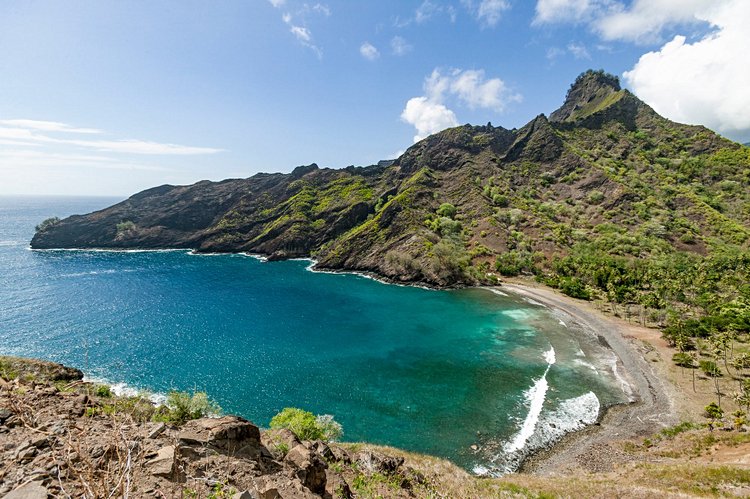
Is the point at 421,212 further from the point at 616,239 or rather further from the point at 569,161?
the point at 569,161

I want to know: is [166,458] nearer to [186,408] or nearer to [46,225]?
[186,408]

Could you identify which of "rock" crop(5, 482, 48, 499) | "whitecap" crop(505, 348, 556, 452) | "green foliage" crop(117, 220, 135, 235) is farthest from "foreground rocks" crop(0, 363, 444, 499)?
"green foliage" crop(117, 220, 135, 235)

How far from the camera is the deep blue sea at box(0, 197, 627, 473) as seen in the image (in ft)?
144

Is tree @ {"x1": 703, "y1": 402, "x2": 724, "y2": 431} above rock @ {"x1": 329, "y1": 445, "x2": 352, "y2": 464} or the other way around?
the other way around

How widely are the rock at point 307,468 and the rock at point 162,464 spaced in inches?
276

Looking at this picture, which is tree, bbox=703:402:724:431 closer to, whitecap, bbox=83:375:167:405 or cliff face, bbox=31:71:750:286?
whitecap, bbox=83:375:167:405

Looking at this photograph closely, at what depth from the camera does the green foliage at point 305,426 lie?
30445mm

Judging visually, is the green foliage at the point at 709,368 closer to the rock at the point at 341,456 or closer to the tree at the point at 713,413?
the tree at the point at 713,413

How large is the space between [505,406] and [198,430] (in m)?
43.7

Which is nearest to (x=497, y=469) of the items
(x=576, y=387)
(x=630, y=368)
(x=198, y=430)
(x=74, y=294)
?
(x=576, y=387)

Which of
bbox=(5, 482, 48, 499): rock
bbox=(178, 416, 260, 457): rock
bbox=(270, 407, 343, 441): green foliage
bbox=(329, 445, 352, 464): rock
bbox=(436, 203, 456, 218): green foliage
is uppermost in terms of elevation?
bbox=(436, 203, 456, 218): green foliage

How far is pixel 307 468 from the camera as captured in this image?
→ 53.2 feet

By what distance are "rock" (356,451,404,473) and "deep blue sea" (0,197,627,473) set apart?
57.9ft

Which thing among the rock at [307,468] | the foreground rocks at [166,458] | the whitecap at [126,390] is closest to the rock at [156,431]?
the foreground rocks at [166,458]
